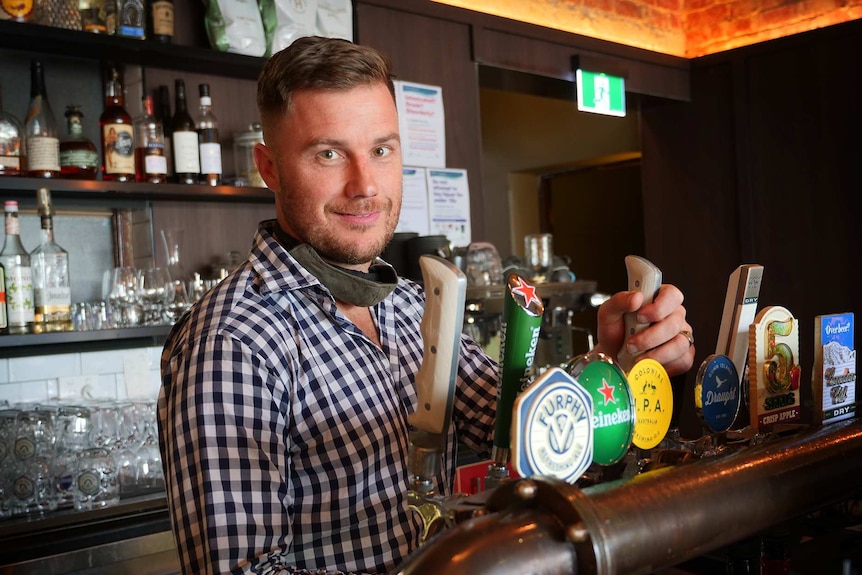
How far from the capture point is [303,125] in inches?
50.3

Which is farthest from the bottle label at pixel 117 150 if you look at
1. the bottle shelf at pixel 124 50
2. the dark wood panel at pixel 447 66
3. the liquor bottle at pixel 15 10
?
the dark wood panel at pixel 447 66

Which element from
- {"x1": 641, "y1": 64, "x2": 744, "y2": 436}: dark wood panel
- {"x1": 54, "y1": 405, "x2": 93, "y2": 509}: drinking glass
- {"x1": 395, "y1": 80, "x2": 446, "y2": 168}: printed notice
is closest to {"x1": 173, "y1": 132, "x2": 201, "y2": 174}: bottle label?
{"x1": 54, "y1": 405, "x2": 93, "y2": 509}: drinking glass

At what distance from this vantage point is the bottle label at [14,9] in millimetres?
2561

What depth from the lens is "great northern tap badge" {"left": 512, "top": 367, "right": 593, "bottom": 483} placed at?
0.67m

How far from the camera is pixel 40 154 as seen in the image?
263 centimetres

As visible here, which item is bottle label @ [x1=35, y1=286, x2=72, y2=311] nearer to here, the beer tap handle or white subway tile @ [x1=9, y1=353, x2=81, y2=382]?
white subway tile @ [x1=9, y1=353, x2=81, y2=382]

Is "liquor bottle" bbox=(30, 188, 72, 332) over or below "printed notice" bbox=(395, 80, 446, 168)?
below

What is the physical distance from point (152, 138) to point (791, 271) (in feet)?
11.5

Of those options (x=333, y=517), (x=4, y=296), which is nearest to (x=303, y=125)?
(x=333, y=517)

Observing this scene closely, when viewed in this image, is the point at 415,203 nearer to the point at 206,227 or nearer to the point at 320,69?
the point at 206,227

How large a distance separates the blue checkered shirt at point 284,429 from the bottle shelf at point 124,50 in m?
1.59

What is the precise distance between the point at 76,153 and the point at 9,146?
19 cm

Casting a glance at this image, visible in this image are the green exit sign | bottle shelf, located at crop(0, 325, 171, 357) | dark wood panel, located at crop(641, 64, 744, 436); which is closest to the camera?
bottle shelf, located at crop(0, 325, 171, 357)

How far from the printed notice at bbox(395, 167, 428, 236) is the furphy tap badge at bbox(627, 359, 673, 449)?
9.31ft
